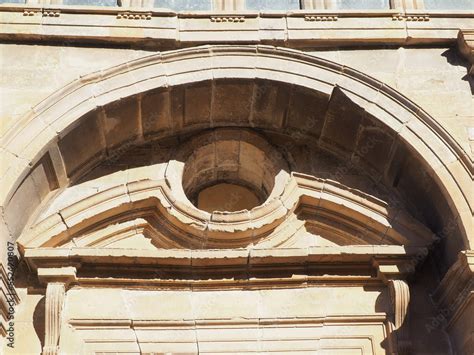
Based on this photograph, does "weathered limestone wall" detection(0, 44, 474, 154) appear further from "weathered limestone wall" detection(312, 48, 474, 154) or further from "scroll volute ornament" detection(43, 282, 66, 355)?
"scroll volute ornament" detection(43, 282, 66, 355)

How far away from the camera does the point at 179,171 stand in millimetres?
8680

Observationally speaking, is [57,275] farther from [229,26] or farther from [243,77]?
[229,26]

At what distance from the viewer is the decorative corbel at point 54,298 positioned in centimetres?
754

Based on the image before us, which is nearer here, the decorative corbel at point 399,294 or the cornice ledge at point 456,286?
the cornice ledge at point 456,286

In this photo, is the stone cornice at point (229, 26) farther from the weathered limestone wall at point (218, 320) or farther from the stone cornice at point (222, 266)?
the weathered limestone wall at point (218, 320)

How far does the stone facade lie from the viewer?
25.8 feet

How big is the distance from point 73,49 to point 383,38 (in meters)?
3.29

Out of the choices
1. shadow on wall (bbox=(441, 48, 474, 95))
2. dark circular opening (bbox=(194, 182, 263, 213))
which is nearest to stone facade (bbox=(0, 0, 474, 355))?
shadow on wall (bbox=(441, 48, 474, 95))

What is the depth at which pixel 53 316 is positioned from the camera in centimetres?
763

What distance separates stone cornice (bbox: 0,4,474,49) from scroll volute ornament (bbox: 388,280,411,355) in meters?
2.63

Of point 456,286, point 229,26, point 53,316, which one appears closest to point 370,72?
point 229,26

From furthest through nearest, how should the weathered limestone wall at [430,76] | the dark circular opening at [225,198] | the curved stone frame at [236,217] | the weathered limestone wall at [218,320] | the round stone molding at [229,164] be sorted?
the dark circular opening at [225,198]
the round stone molding at [229,164]
the weathered limestone wall at [430,76]
the curved stone frame at [236,217]
the weathered limestone wall at [218,320]

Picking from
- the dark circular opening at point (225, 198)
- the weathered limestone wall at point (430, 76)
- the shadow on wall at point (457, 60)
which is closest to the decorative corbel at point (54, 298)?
the dark circular opening at point (225, 198)

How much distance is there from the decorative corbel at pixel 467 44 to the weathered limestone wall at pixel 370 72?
0.09 metres
